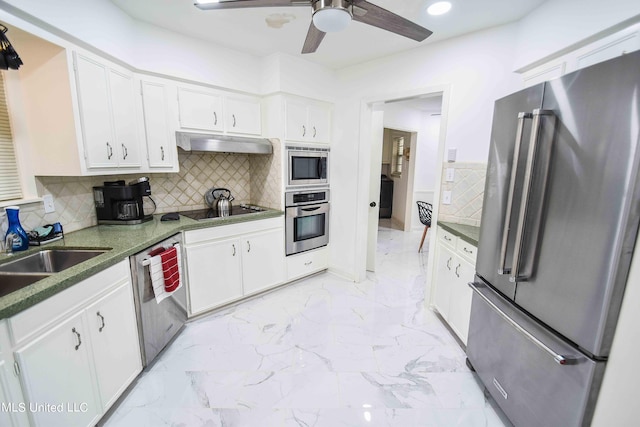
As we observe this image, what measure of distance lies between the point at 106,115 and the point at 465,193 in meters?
2.96

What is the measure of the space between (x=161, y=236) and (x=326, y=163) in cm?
199

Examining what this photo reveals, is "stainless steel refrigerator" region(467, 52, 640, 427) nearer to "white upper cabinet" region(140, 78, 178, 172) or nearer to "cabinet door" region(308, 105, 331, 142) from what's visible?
"cabinet door" region(308, 105, 331, 142)

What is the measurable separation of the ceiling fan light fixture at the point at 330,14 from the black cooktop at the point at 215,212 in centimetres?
190

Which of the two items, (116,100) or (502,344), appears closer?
(502,344)

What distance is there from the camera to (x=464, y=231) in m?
2.22

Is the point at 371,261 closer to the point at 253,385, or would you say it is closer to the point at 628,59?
the point at 253,385

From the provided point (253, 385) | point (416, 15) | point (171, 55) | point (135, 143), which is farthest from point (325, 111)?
point (253, 385)

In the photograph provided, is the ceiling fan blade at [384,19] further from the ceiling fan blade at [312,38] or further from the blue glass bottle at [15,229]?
the blue glass bottle at [15,229]

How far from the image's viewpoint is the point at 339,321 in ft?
8.38

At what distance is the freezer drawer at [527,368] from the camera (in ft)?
3.70

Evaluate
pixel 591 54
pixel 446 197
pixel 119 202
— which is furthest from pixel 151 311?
pixel 591 54

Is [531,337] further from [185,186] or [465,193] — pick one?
[185,186]

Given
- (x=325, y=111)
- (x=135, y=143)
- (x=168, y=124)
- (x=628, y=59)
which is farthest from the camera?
(x=325, y=111)

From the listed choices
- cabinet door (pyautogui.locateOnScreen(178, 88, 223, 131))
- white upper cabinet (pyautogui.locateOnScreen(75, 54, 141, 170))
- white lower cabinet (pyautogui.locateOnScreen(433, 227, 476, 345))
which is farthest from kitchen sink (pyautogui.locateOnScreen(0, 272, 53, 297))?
white lower cabinet (pyautogui.locateOnScreen(433, 227, 476, 345))
